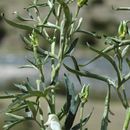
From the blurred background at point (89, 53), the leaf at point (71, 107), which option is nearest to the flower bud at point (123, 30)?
the leaf at point (71, 107)

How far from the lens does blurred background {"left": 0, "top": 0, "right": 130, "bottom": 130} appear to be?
8.50ft

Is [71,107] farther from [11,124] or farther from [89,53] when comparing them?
[89,53]

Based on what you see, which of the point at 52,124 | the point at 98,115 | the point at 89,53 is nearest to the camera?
the point at 52,124

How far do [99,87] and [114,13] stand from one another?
0.63 m

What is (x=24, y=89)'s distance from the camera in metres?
0.46

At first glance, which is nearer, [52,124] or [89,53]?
[52,124]

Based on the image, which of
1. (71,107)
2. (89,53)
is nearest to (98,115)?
(89,53)

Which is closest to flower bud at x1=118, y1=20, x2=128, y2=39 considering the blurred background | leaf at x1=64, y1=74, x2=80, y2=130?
leaf at x1=64, y1=74, x2=80, y2=130

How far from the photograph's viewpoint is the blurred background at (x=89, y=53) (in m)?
2.59

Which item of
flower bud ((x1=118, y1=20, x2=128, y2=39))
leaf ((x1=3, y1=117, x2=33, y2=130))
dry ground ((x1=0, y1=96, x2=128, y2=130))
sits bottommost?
dry ground ((x1=0, y1=96, x2=128, y2=130))

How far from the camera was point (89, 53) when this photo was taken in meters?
3.27

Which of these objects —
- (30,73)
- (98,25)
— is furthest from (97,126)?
(98,25)

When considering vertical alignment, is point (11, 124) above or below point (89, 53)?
above

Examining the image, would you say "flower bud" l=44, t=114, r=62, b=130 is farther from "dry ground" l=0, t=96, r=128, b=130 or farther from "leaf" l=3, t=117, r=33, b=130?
"dry ground" l=0, t=96, r=128, b=130
